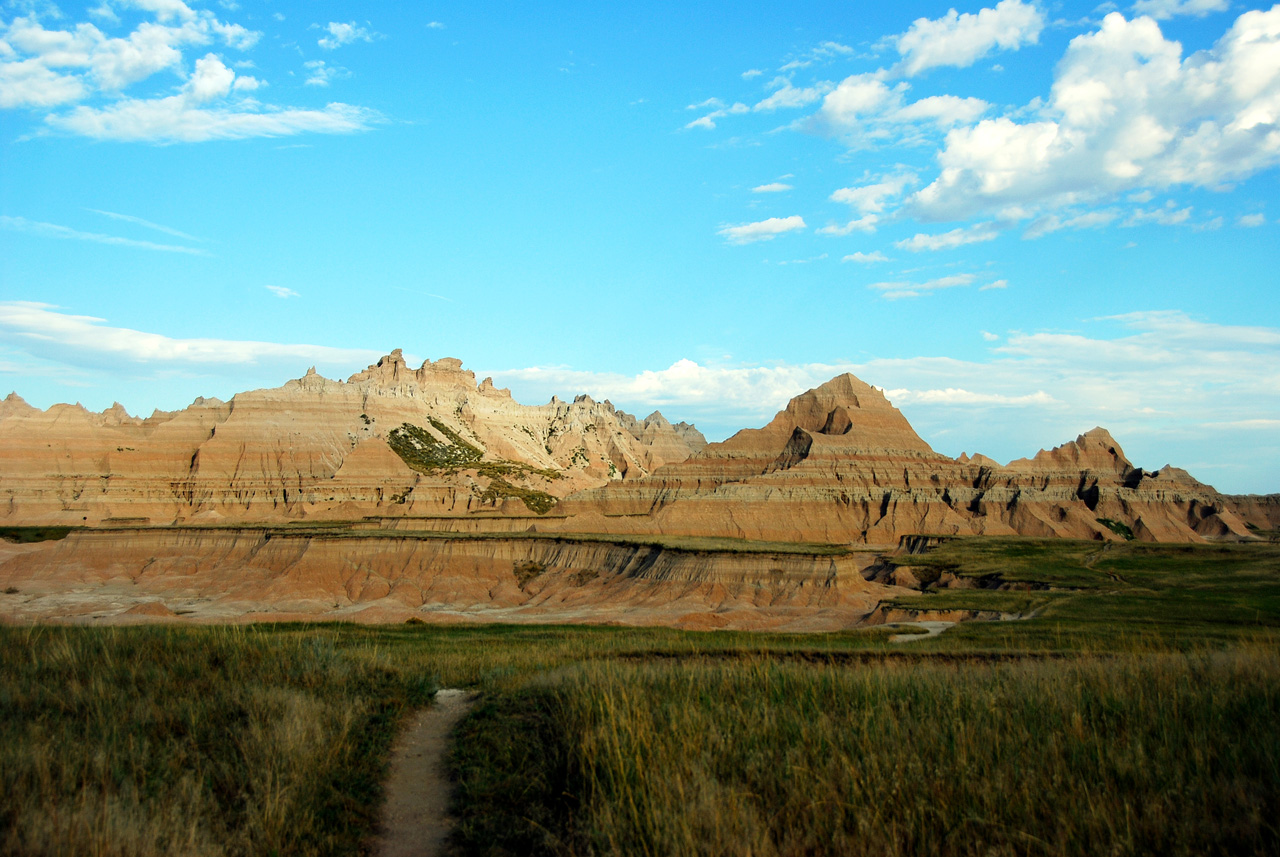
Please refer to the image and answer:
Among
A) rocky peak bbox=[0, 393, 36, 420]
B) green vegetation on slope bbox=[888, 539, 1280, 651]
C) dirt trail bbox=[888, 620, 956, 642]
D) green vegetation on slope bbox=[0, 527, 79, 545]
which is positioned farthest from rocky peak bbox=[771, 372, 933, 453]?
rocky peak bbox=[0, 393, 36, 420]

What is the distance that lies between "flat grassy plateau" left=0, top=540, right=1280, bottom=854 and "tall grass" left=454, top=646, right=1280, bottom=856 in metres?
0.03

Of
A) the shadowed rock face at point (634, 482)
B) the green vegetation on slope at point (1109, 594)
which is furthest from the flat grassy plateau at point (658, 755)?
the shadowed rock face at point (634, 482)

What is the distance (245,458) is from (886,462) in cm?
8534

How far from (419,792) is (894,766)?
15.6ft

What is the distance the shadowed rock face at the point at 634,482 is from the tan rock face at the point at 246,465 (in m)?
0.25

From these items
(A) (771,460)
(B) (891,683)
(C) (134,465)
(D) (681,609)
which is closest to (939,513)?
(A) (771,460)

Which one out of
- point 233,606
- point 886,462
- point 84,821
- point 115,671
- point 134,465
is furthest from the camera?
point 134,465

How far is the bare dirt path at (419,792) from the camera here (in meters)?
7.04

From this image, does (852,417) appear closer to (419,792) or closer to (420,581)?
(420,581)

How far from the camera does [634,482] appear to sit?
102 metres

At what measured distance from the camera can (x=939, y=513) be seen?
86.1 metres

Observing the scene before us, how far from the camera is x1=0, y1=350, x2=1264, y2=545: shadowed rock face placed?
86438 millimetres

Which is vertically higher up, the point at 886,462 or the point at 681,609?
the point at 886,462

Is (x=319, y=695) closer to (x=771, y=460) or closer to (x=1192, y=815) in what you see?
(x=1192, y=815)
